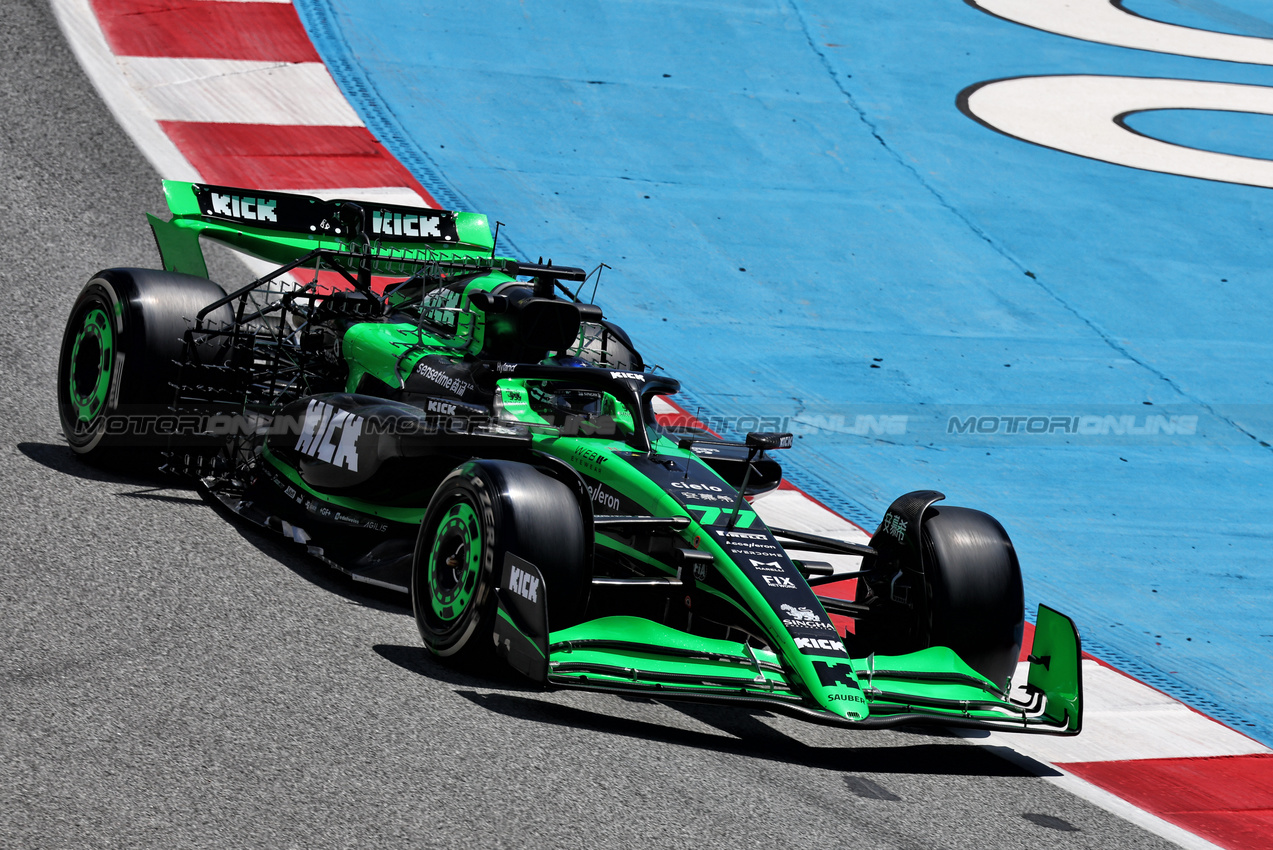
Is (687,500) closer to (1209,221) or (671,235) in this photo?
(671,235)

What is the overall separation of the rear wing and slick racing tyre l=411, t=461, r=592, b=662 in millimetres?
2931

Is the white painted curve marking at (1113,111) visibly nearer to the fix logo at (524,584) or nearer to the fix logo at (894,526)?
the fix logo at (894,526)

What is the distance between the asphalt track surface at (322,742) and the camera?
4195 millimetres

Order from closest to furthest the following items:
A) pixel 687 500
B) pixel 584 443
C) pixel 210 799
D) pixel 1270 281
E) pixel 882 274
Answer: pixel 210 799 < pixel 687 500 < pixel 584 443 < pixel 882 274 < pixel 1270 281

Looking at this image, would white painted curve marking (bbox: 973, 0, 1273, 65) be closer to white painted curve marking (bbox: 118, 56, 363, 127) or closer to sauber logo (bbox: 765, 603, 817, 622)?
white painted curve marking (bbox: 118, 56, 363, 127)

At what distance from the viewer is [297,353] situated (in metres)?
7.89

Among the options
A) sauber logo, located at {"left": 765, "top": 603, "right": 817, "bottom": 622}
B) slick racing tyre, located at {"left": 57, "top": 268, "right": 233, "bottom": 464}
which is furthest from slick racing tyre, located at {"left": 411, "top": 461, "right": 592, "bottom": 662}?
slick racing tyre, located at {"left": 57, "top": 268, "right": 233, "bottom": 464}

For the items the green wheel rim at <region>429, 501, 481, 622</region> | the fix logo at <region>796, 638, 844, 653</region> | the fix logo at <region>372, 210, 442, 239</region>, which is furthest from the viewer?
the fix logo at <region>372, 210, 442, 239</region>

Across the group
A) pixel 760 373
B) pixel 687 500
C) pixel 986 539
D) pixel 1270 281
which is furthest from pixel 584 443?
pixel 1270 281

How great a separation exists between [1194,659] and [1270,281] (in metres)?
6.62

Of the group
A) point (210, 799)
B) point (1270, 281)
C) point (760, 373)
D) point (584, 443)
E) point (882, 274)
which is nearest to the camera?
point (210, 799)

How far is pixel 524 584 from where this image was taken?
527cm

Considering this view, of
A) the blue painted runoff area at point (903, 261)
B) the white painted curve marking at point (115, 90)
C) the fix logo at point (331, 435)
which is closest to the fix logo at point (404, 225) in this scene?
the fix logo at point (331, 435)

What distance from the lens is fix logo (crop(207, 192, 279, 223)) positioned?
843 centimetres
